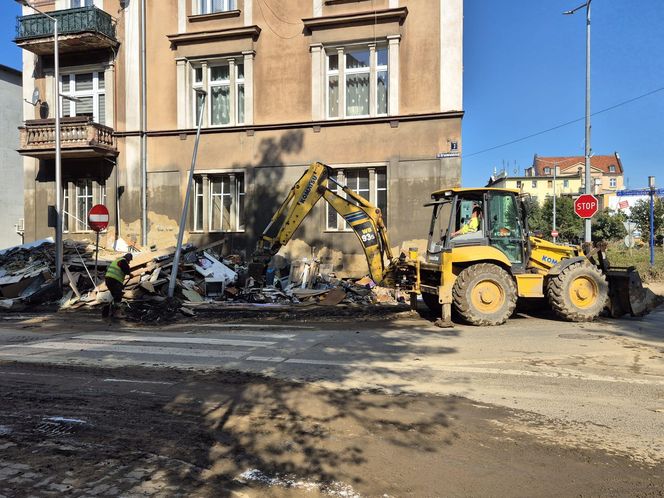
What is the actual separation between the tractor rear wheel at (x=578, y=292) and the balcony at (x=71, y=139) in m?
17.2

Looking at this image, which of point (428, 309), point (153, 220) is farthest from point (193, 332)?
point (153, 220)

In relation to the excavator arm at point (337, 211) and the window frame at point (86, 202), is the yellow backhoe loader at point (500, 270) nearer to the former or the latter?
the excavator arm at point (337, 211)

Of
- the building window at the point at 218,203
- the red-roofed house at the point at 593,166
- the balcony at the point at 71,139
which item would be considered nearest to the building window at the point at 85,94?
the balcony at the point at 71,139

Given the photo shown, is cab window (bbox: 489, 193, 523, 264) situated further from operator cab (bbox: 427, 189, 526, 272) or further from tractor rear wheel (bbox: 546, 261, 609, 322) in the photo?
tractor rear wheel (bbox: 546, 261, 609, 322)

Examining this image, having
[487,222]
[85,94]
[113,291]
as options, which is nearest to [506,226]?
[487,222]

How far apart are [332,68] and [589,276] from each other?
41.3ft

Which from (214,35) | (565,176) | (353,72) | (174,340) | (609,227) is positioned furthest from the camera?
(565,176)

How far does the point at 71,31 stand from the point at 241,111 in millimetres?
7480

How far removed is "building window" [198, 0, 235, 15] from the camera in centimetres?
1977

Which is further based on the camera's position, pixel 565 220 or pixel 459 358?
pixel 565 220

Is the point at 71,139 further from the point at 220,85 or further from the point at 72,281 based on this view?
the point at 72,281

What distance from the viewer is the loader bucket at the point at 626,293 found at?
10.7 meters

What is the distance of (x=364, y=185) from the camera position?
18562mm

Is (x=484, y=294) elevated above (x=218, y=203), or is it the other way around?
(x=218, y=203)
